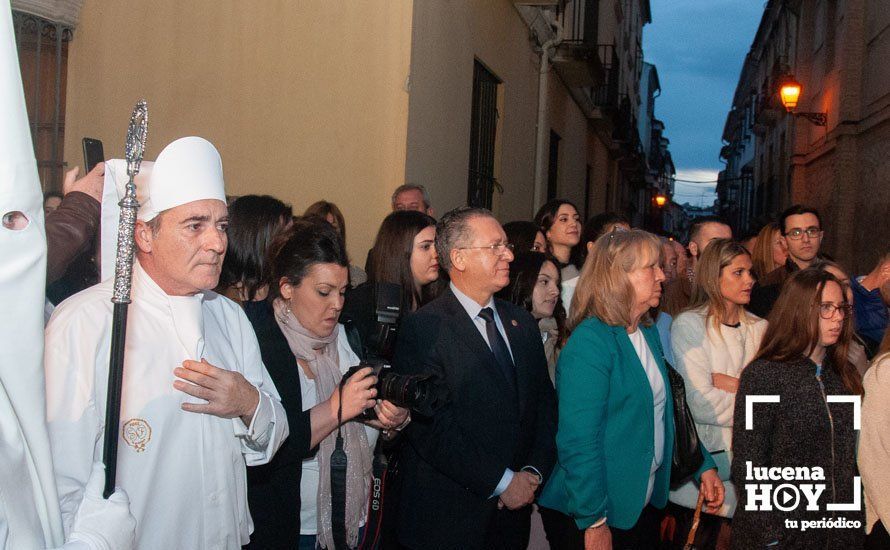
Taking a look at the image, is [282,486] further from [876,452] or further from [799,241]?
[799,241]

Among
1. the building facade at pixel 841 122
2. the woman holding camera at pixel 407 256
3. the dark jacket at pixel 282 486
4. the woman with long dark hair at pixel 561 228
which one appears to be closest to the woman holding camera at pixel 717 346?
the woman with long dark hair at pixel 561 228

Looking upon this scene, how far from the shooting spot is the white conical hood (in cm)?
153

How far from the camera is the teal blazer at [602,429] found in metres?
3.76

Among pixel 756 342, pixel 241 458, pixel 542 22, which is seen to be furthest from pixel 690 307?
pixel 542 22

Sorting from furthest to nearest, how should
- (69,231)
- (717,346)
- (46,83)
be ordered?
1. (46,83)
2. (717,346)
3. (69,231)

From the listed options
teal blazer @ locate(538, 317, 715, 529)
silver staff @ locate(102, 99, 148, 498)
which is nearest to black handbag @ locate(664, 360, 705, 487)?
teal blazer @ locate(538, 317, 715, 529)

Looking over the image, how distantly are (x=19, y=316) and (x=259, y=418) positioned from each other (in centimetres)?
126

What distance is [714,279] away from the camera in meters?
5.38

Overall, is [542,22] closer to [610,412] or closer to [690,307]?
[690,307]

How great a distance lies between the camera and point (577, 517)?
3766mm

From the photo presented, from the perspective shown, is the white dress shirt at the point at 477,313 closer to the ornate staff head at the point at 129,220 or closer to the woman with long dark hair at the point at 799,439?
the woman with long dark hair at the point at 799,439

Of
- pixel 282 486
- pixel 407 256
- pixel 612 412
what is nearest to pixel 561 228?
pixel 407 256

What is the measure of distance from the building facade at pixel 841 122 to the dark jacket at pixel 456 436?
11.1 metres

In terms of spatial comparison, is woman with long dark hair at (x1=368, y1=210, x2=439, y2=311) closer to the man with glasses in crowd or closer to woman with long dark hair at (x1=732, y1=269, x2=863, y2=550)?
woman with long dark hair at (x1=732, y1=269, x2=863, y2=550)
